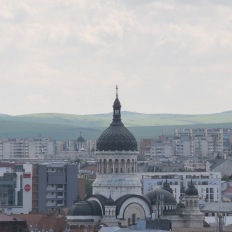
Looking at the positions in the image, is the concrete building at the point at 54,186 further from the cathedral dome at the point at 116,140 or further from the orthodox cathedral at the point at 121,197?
the cathedral dome at the point at 116,140

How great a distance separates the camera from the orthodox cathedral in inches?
4387

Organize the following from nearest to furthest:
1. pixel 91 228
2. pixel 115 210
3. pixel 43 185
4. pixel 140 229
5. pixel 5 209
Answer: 1. pixel 140 229
2. pixel 91 228
3. pixel 115 210
4. pixel 5 209
5. pixel 43 185

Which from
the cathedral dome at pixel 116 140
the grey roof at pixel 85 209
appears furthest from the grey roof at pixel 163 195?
the grey roof at pixel 85 209

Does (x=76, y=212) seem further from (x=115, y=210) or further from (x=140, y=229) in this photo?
(x=140, y=229)

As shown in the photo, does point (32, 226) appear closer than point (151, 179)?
Yes

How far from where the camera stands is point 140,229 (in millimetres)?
84875

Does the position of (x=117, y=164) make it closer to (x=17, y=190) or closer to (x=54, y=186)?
(x=17, y=190)

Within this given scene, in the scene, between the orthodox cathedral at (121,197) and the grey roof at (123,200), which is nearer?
the orthodox cathedral at (121,197)

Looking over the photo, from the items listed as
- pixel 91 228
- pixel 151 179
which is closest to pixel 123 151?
pixel 91 228

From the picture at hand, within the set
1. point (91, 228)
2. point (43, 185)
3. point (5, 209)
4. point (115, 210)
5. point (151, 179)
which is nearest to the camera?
point (91, 228)

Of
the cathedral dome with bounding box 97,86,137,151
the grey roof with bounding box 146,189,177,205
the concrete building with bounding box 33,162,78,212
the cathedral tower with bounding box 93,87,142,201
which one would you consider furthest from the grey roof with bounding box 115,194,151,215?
the concrete building with bounding box 33,162,78,212

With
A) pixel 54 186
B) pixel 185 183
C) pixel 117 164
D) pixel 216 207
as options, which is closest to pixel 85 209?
pixel 117 164

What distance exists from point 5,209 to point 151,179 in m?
41.3

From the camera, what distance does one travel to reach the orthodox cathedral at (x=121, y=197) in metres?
111
